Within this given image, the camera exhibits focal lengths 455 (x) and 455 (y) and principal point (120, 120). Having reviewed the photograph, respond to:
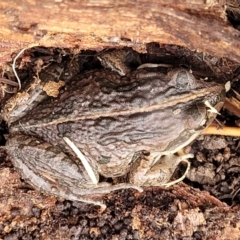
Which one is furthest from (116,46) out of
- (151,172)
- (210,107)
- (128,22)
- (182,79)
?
(151,172)

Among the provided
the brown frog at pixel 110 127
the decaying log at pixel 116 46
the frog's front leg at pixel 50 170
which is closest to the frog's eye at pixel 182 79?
the brown frog at pixel 110 127

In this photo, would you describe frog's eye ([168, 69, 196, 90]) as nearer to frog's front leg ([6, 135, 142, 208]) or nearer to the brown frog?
the brown frog

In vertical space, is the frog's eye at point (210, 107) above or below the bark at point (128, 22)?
below

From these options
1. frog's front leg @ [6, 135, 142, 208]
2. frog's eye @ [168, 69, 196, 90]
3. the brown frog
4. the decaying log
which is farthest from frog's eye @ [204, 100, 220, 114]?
frog's front leg @ [6, 135, 142, 208]

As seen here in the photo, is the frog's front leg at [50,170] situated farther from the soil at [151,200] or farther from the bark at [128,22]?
the bark at [128,22]

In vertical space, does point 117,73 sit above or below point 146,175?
above

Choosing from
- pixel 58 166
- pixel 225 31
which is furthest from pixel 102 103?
pixel 225 31

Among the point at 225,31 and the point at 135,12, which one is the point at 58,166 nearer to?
the point at 135,12
